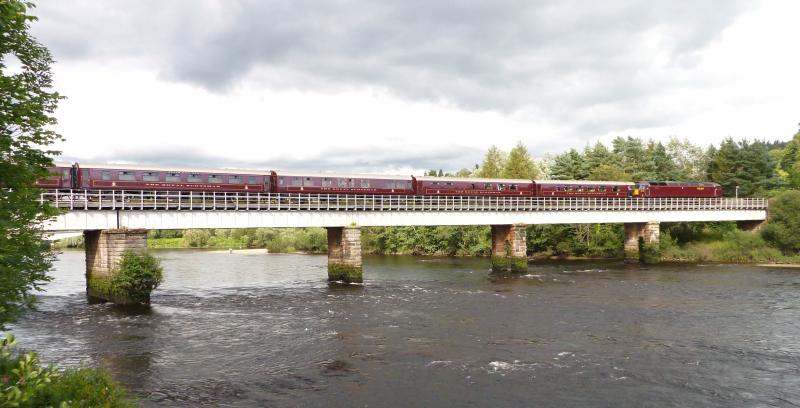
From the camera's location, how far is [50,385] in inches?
409

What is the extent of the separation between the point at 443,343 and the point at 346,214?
73.9 feet

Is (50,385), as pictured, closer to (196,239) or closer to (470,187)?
(470,187)

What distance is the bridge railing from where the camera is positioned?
123 ft

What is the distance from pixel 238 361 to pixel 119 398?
11884mm

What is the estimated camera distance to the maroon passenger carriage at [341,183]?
47.7 m

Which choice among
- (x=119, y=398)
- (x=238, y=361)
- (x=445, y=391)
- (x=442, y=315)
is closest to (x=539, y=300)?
(x=442, y=315)

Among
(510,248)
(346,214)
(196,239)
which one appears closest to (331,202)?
(346,214)

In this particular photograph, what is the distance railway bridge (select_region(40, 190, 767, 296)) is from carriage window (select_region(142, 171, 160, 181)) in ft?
3.93

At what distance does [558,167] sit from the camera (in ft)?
342

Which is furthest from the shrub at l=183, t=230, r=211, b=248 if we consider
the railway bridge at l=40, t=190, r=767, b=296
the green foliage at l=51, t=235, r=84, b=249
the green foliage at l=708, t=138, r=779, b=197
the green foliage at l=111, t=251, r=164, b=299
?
the green foliage at l=708, t=138, r=779, b=197

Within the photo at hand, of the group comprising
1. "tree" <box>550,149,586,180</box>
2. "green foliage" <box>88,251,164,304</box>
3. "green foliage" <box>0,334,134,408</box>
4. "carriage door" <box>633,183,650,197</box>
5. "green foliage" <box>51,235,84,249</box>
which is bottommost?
"green foliage" <box>51,235,84,249</box>

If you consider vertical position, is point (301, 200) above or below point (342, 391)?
above

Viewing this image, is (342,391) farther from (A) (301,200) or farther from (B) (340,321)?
(A) (301,200)

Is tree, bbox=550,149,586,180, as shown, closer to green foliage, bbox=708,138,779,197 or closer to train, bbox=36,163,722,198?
green foliage, bbox=708,138,779,197
